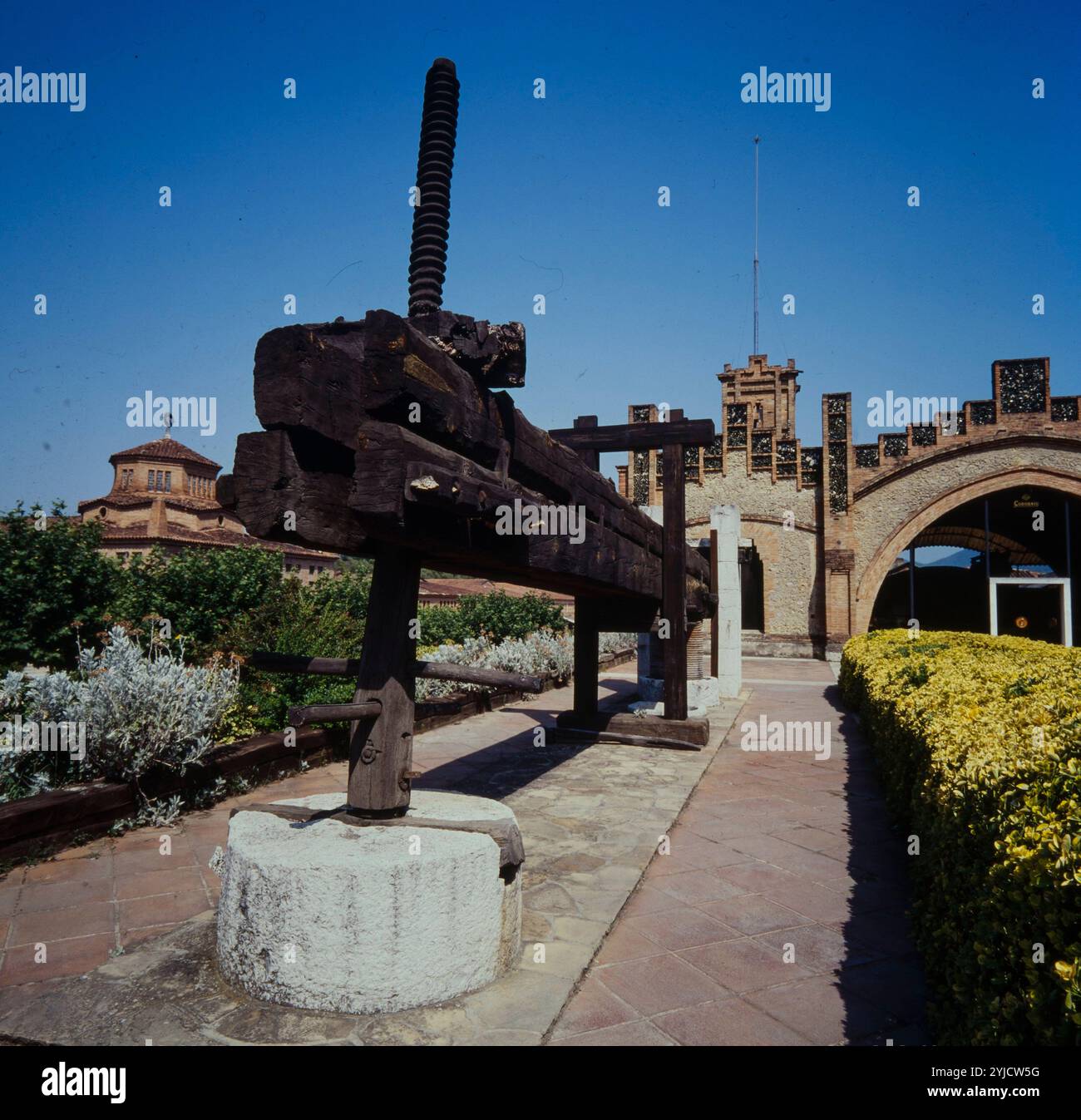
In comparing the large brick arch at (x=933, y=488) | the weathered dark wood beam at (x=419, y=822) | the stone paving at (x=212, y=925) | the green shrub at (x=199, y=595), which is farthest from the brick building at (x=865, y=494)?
the weathered dark wood beam at (x=419, y=822)

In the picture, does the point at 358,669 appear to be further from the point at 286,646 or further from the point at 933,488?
the point at 933,488

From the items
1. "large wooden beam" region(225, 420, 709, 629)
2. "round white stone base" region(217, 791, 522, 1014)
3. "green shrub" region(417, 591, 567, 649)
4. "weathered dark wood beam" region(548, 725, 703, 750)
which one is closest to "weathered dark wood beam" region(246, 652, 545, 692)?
"large wooden beam" region(225, 420, 709, 629)

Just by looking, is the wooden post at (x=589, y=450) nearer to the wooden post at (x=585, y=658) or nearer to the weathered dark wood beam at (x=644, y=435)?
the weathered dark wood beam at (x=644, y=435)

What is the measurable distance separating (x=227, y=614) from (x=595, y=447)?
5.34 meters

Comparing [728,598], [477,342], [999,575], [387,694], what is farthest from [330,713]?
[999,575]

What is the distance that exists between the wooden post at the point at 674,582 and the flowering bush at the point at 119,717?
4299mm

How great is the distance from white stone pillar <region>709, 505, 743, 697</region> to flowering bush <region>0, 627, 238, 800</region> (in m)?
7.78

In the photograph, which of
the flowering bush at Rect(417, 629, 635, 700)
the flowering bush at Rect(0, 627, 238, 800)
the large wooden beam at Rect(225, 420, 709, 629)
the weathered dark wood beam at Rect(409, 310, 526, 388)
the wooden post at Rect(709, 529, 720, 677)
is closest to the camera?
the large wooden beam at Rect(225, 420, 709, 629)

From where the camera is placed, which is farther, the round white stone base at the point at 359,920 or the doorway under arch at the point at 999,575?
the doorway under arch at the point at 999,575

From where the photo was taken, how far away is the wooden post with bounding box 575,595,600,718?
773cm

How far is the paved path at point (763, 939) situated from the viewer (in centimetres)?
251

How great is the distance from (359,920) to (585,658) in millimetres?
5535

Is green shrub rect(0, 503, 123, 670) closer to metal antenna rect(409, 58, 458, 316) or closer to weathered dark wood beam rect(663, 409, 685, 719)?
weathered dark wood beam rect(663, 409, 685, 719)
